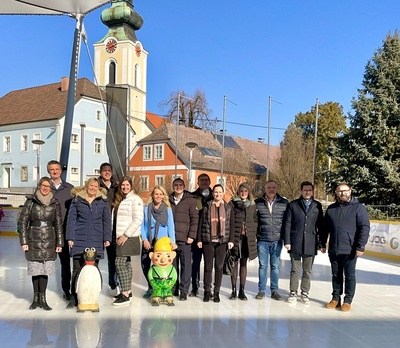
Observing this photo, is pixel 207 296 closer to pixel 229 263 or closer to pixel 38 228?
pixel 229 263

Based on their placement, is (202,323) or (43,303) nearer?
(202,323)

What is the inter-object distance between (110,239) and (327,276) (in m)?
4.94

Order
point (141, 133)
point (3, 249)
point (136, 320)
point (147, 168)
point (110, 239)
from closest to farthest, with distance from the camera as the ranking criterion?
point (136, 320) → point (110, 239) → point (3, 249) → point (147, 168) → point (141, 133)

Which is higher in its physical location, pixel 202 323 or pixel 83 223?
pixel 83 223

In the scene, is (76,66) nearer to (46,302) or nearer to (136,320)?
(46,302)

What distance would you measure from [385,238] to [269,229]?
25.6 ft

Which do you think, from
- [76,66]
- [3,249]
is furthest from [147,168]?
[76,66]

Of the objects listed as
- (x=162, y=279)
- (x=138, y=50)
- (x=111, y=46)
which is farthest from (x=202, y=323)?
(x=138, y=50)

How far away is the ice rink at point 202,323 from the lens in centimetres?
432

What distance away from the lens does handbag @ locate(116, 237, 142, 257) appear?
5582 millimetres

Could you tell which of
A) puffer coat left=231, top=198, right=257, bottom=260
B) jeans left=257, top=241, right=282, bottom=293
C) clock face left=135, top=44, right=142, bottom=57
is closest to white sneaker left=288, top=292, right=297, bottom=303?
jeans left=257, top=241, right=282, bottom=293

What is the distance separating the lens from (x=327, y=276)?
8555 millimetres

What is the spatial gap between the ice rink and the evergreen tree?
1281cm

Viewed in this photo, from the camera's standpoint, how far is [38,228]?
5.30 metres
